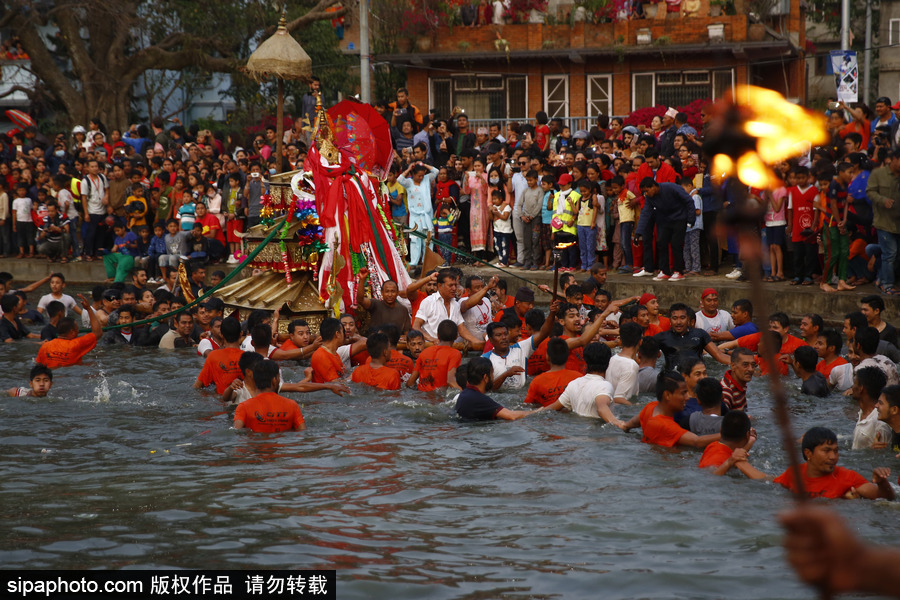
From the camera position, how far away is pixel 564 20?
24562mm

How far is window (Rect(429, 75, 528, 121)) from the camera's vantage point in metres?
26.1

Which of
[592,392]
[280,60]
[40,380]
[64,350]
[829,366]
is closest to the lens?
[592,392]

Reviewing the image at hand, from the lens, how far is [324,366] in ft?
33.7

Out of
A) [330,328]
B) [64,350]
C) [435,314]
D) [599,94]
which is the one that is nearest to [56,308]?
[64,350]

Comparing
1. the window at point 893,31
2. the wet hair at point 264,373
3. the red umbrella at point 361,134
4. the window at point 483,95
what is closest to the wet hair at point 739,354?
the wet hair at point 264,373

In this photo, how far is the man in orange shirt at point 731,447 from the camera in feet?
23.1

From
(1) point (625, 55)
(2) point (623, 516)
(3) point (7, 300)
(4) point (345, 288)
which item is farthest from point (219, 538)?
(1) point (625, 55)

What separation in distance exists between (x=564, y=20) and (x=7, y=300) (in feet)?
48.7

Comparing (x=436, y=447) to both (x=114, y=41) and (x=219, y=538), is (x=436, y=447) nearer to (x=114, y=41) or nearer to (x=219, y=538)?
(x=219, y=538)

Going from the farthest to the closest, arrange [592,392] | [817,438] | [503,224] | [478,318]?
[503,224], [478,318], [592,392], [817,438]

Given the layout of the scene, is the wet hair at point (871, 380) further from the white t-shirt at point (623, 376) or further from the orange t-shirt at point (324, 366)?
the orange t-shirt at point (324, 366)

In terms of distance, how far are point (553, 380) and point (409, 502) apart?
2.41 metres

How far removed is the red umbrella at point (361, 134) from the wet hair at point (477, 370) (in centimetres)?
487

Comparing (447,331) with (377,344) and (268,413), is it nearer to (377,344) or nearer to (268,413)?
(377,344)
